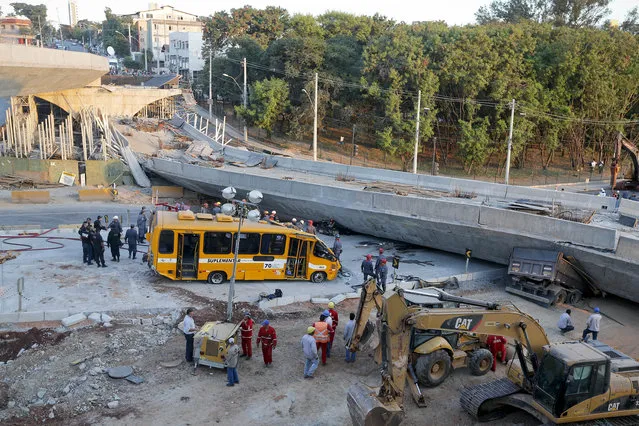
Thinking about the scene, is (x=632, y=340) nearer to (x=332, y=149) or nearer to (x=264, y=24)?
(x=332, y=149)

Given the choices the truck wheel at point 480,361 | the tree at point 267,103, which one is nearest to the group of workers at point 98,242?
the truck wheel at point 480,361

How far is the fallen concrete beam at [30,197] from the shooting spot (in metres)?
28.2

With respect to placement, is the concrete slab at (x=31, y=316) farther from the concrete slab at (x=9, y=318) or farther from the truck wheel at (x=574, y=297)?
the truck wheel at (x=574, y=297)

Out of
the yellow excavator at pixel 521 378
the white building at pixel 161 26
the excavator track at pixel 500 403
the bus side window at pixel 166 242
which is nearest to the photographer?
the yellow excavator at pixel 521 378

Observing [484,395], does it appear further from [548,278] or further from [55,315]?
[55,315]

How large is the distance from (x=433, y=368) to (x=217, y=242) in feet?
26.9

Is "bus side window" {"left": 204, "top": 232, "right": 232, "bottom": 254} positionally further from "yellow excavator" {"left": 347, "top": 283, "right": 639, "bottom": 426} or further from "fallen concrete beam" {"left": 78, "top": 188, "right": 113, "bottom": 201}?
"fallen concrete beam" {"left": 78, "top": 188, "right": 113, "bottom": 201}

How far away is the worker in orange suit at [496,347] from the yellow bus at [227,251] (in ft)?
21.7

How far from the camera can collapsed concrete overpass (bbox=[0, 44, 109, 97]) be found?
2781 cm

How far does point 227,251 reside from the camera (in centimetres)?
1736

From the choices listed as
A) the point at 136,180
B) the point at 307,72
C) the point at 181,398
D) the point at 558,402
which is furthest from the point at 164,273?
the point at 307,72

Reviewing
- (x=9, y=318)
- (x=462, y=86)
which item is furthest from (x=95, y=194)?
(x=462, y=86)

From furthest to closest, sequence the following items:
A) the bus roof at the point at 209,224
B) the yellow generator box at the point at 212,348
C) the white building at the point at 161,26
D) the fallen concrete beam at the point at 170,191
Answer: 1. the white building at the point at 161,26
2. the fallen concrete beam at the point at 170,191
3. the bus roof at the point at 209,224
4. the yellow generator box at the point at 212,348

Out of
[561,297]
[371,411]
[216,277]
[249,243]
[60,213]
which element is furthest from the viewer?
[60,213]
